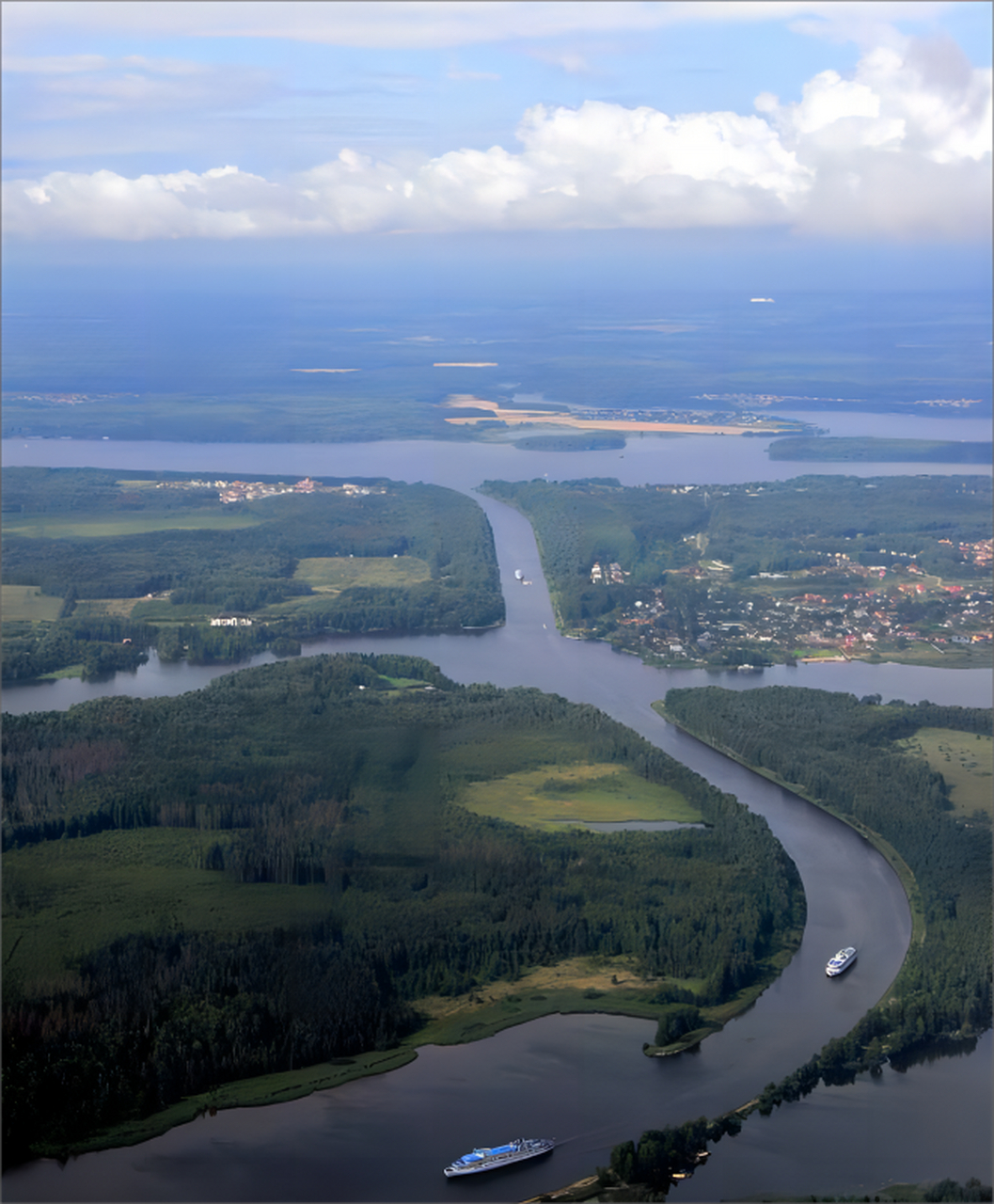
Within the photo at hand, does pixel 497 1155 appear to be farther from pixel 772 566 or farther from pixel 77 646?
pixel 772 566

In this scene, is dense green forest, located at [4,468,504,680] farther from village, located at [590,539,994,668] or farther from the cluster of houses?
village, located at [590,539,994,668]

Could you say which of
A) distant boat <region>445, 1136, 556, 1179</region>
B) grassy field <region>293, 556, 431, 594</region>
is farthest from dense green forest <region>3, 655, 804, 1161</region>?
grassy field <region>293, 556, 431, 594</region>

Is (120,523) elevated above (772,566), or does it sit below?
above

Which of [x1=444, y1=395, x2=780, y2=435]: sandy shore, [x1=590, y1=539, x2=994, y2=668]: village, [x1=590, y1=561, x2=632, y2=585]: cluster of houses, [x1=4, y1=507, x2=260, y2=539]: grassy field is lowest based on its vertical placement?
[x1=590, y1=539, x2=994, y2=668]: village

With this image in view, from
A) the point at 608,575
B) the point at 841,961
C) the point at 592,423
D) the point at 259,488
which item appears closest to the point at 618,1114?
the point at 841,961

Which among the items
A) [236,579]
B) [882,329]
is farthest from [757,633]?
[882,329]

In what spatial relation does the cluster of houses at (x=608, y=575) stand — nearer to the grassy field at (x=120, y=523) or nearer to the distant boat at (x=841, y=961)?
the grassy field at (x=120, y=523)
